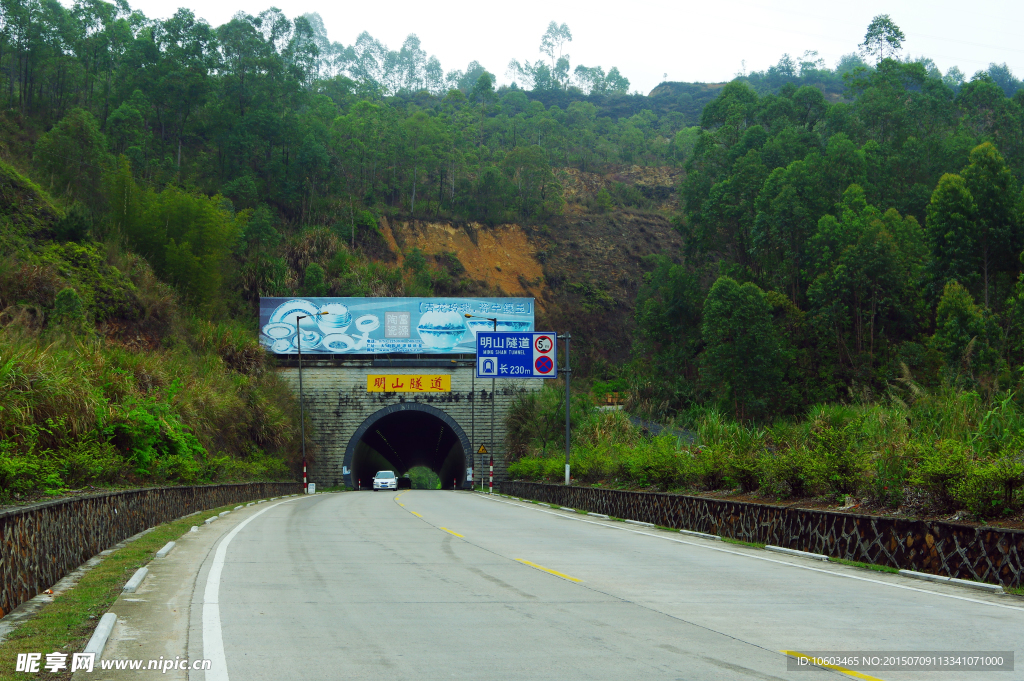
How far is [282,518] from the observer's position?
795 inches

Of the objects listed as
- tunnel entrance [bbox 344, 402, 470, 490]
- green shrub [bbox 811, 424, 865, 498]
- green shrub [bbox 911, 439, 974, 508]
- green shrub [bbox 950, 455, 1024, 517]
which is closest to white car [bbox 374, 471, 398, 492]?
tunnel entrance [bbox 344, 402, 470, 490]

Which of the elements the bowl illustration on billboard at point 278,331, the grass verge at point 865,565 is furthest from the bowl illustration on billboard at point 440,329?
the grass verge at point 865,565

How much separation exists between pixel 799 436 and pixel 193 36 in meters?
63.3

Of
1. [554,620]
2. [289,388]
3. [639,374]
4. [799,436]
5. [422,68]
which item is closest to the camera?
[554,620]

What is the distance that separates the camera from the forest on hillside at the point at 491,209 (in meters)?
40.8

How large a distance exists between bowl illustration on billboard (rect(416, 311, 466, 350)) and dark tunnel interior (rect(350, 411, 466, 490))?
17.7ft

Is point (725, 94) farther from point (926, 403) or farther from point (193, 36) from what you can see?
point (926, 403)

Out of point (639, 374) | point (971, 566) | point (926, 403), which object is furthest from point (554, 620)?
point (639, 374)

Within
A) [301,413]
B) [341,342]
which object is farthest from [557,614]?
[341,342]

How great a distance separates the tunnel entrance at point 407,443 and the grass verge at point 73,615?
123ft

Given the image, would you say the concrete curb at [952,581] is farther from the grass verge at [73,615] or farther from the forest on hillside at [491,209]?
the forest on hillside at [491,209]

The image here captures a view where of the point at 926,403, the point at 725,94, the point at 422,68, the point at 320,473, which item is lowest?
the point at 320,473

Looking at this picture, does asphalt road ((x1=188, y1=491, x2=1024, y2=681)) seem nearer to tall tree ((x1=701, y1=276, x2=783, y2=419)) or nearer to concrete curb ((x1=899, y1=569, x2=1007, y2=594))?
concrete curb ((x1=899, y1=569, x2=1007, y2=594))

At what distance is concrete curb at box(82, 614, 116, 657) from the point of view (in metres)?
5.66
